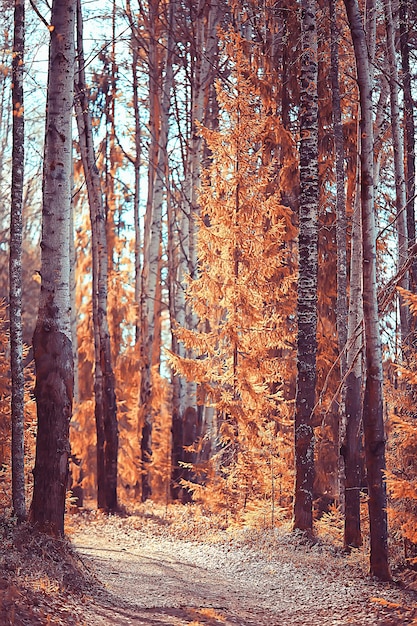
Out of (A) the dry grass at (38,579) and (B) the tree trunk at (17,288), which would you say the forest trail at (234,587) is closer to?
(A) the dry grass at (38,579)

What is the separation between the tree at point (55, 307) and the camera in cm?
845

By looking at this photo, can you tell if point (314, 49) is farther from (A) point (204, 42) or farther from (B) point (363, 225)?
(A) point (204, 42)

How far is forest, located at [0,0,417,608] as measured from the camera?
28.4 ft

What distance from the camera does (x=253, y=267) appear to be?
13.3 metres

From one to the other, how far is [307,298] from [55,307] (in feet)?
13.0

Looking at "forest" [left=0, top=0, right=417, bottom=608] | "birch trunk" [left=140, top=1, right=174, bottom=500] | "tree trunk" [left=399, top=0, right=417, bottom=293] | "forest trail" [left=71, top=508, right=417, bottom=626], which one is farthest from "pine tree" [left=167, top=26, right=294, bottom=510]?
"birch trunk" [left=140, top=1, right=174, bottom=500]

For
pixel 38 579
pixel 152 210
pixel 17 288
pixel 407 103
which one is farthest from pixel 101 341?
pixel 38 579

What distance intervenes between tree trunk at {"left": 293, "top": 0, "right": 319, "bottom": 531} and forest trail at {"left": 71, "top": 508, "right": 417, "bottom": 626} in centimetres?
95

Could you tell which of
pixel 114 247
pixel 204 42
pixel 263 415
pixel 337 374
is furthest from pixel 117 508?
pixel 204 42

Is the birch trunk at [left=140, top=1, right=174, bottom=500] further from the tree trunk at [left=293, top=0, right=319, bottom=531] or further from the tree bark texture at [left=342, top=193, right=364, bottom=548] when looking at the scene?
the tree bark texture at [left=342, top=193, right=364, bottom=548]

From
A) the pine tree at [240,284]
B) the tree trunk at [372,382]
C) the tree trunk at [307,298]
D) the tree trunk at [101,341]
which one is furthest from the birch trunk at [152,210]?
the tree trunk at [372,382]

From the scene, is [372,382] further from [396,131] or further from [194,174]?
[194,174]

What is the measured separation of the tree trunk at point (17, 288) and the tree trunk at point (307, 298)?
392 centimetres

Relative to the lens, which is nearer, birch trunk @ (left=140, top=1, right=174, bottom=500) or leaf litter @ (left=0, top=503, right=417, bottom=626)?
leaf litter @ (left=0, top=503, right=417, bottom=626)
